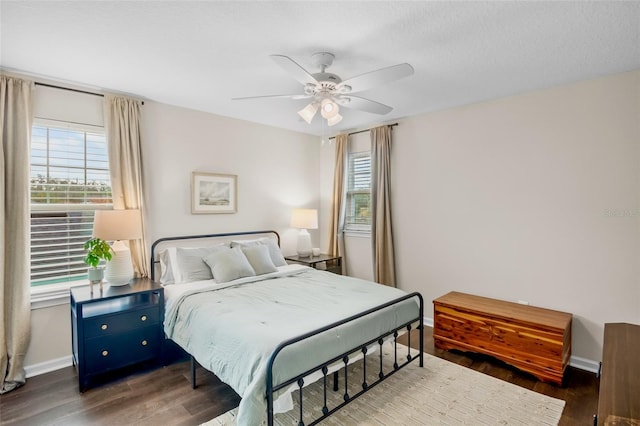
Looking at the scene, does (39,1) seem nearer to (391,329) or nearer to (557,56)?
(391,329)

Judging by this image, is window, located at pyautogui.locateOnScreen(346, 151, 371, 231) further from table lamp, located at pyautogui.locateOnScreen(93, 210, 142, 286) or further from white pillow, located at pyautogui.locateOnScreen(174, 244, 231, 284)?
table lamp, located at pyautogui.locateOnScreen(93, 210, 142, 286)

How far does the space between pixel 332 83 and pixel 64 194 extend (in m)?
2.70

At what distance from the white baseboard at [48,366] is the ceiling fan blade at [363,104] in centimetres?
344

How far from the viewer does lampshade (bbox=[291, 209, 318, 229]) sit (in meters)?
4.70

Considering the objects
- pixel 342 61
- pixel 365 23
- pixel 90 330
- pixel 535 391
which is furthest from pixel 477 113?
pixel 90 330

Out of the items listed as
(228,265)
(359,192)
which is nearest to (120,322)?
(228,265)

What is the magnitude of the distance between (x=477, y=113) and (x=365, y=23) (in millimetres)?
2192

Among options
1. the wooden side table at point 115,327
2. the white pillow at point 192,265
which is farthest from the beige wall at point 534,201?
the wooden side table at point 115,327

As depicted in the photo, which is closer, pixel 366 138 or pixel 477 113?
pixel 477 113

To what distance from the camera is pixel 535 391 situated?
2.64m

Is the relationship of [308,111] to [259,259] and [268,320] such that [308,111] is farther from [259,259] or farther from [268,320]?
[259,259]

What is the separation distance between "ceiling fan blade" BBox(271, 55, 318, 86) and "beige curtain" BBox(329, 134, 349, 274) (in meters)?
2.58

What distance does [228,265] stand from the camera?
11.0ft

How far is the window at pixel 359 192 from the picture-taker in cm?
480
